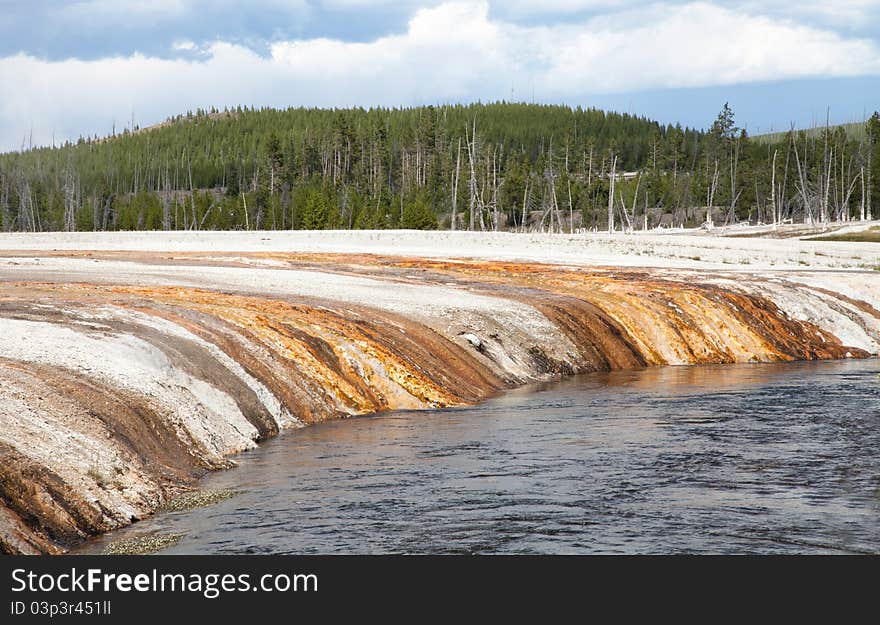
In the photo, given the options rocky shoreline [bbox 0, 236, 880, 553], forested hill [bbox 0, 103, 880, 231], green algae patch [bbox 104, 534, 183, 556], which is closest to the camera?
green algae patch [bbox 104, 534, 183, 556]

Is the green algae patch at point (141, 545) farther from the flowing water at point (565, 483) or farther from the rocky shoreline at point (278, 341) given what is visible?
the rocky shoreline at point (278, 341)

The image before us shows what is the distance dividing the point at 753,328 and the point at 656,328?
414 centimetres

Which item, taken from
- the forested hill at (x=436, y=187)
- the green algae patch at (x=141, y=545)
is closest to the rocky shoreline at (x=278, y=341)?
the green algae patch at (x=141, y=545)

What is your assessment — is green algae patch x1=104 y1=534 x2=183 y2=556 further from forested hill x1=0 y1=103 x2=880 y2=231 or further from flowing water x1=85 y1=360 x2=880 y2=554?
forested hill x1=0 y1=103 x2=880 y2=231

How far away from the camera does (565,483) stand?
14.1 meters

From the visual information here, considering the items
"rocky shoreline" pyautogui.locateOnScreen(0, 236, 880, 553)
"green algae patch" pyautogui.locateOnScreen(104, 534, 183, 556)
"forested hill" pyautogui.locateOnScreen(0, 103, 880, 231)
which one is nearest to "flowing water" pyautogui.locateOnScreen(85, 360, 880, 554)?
"green algae patch" pyautogui.locateOnScreen(104, 534, 183, 556)

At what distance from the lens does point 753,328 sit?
35656 millimetres

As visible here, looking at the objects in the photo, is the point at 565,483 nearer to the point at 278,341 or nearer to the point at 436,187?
the point at 278,341

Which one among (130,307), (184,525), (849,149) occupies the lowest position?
(184,525)

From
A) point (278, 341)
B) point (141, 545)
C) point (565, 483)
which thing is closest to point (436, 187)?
point (278, 341)

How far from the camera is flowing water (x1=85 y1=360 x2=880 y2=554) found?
11328 mm

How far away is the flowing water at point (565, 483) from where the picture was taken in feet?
37.2
